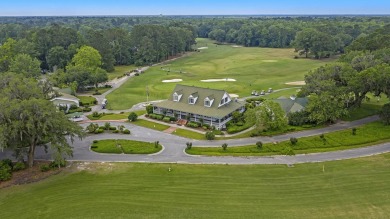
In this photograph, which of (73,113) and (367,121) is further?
(73,113)

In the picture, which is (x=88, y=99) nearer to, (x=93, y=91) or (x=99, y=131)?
(x=93, y=91)

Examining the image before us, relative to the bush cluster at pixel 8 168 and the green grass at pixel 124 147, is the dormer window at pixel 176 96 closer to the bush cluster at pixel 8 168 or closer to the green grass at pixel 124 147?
the green grass at pixel 124 147

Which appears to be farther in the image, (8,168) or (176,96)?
(176,96)

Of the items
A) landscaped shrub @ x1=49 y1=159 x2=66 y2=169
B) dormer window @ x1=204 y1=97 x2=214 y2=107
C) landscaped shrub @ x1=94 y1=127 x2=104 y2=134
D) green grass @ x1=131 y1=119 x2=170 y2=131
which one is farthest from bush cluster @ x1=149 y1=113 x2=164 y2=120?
landscaped shrub @ x1=49 y1=159 x2=66 y2=169

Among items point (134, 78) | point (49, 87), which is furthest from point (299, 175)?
point (134, 78)

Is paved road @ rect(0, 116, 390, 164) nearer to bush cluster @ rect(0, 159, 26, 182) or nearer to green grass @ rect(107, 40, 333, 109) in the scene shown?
bush cluster @ rect(0, 159, 26, 182)

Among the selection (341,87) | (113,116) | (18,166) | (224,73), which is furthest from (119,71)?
(18,166)

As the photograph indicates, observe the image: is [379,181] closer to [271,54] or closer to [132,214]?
[132,214]
